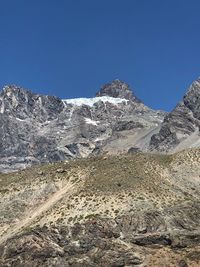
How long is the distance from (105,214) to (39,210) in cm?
1550

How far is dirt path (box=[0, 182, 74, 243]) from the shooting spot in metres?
98.5

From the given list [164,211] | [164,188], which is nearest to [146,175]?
[164,188]

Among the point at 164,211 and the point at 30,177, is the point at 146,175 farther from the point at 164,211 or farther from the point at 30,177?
the point at 30,177

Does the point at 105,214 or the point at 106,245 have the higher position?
the point at 105,214

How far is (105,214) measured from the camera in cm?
9212

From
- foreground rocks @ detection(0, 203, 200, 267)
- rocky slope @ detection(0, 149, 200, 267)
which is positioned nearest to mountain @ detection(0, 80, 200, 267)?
foreground rocks @ detection(0, 203, 200, 267)

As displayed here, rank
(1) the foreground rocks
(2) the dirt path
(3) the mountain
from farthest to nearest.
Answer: (2) the dirt path, (3) the mountain, (1) the foreground rocks

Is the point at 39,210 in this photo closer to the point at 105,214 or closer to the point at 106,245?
the point at 105,214

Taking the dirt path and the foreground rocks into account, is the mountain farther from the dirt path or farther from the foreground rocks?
the dirt path

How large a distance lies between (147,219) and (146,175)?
52.8ft

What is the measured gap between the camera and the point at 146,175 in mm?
105562

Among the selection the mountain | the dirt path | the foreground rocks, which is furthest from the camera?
the dirt path

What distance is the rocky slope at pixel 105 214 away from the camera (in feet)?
279

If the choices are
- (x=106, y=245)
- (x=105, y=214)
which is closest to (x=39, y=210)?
(x=105, y=214)
